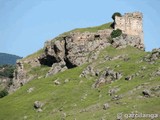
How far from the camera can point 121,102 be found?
7450 cm

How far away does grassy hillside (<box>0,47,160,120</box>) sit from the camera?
72.2m

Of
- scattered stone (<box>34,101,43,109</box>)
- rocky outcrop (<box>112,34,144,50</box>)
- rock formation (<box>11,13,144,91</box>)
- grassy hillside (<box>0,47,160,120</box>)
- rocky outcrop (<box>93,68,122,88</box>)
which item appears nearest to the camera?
grassy hillside (<box>0,47,160,120</box>)

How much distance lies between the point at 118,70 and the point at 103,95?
39.1 ft

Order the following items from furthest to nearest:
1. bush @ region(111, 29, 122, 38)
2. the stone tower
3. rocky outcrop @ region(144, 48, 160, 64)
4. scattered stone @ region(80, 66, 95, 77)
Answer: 1. the stone tower
2. bush @ region(111, 29, 122, 38)
3. scattered stone @ region(80, 66, 95, 77)
4. rocky outcrop @ region(144, 48, 160, 64)

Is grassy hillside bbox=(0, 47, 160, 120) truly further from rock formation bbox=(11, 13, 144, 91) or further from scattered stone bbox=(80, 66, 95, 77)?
rock formation bbox=(11, 13, 144, 91)

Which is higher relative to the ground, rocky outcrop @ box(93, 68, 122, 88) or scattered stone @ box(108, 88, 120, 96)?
rocky outcrop @ box(93, 68, 122, 88)

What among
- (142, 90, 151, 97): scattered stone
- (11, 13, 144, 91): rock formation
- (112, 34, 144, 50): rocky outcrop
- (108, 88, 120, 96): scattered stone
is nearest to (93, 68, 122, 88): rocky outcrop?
(108, 88, 120, 96): scattered stone

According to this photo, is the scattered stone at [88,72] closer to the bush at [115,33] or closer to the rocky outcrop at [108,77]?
the rocky outcrop at [108,77]

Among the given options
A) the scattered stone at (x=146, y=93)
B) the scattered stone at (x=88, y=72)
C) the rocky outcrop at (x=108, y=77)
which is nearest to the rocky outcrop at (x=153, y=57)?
the rocky outcrop at (x=108, y=77)

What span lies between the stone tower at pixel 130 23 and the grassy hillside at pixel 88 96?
13183 mm

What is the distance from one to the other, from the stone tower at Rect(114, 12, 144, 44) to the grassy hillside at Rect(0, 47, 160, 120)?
13183mm

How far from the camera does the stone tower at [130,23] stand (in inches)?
5103

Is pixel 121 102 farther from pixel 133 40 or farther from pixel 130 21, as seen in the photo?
pixel 130 21

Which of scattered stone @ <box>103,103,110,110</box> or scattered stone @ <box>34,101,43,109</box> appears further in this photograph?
scattered stone @ <box>34,101,43,109</box>
